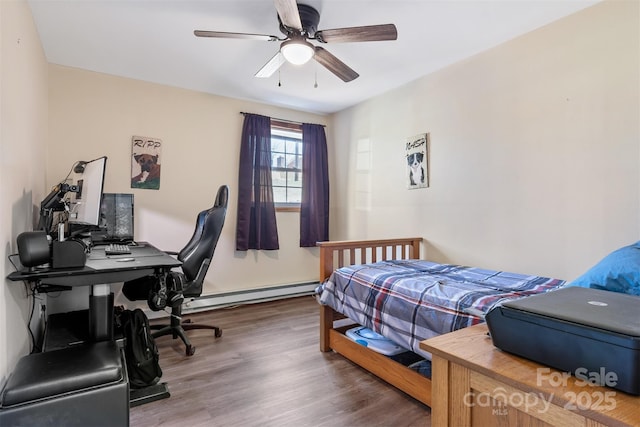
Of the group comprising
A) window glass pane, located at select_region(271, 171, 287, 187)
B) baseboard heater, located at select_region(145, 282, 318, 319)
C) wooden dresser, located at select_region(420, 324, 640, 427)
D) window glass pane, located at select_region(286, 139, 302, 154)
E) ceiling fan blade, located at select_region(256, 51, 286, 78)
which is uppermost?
ceiling fan blade, located at select_region(256, 51, 286, 78)

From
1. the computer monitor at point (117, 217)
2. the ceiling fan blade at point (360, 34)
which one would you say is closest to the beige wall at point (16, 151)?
the computer monitor at point (117, 217)

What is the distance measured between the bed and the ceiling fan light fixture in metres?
1.28

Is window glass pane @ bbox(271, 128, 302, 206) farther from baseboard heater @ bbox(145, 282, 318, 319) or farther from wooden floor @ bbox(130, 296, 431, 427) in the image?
wooden floor @ bbox(130, 296, 431, 427)

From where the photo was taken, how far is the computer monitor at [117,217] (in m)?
2.90

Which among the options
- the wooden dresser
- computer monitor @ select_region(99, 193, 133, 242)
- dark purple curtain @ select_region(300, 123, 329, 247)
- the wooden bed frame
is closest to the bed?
the wooden bed frame

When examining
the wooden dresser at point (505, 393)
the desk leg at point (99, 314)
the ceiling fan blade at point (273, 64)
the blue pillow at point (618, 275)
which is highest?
the ceiling fan blade at point (273, 64)

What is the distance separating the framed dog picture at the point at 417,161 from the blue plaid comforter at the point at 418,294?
92 centimetres

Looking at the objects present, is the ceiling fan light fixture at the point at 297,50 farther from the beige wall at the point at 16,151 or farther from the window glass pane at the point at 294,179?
the window glass pane at the point at 294,179

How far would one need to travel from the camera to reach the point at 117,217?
2961 millimetres

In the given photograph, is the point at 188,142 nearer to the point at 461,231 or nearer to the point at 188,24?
the point at 188,24

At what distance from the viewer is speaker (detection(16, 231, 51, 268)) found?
1432mm

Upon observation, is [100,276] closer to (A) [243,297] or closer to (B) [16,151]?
(B) [16,151]

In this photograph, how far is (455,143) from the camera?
2.74 meters

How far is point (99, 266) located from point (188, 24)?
167 centimetres
